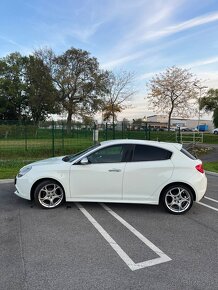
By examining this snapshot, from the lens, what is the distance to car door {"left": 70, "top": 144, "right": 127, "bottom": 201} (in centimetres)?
602

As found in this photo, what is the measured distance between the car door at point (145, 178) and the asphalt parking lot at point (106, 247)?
372mm

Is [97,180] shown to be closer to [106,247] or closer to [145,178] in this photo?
[145,178]

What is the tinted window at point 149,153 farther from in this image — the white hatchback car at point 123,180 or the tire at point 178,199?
the tire at point 178,199

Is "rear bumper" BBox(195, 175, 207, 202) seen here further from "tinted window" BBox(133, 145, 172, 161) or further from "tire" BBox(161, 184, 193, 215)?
"tinted window" BBox(133, 145, 172, 161)

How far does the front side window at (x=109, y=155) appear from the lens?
618 centimetres

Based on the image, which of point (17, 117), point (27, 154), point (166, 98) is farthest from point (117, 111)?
point (27, 154)

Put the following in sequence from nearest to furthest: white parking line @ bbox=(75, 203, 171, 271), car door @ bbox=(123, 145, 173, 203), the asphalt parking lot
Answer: the asphalt parking lot → white parking line @ bbox=(75, 203, 171, 271) → car door @ bbox=(123, 145, 173, 203)

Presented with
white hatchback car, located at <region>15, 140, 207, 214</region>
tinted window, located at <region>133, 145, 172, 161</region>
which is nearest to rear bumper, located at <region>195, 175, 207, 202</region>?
white hatchback car, located at <region>15, 140, 207, 214</region>

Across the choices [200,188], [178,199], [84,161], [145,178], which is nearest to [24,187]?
[84,161]

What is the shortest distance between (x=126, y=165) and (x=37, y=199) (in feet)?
6.81

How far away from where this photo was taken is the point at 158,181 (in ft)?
19.6

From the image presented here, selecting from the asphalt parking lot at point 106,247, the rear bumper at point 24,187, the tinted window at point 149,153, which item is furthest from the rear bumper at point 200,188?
the rear bumper at point 24,187

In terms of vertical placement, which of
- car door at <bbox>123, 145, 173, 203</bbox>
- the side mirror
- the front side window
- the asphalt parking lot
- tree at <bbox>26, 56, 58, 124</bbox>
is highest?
tree at <bbox>26, 56, 58, 124</bbox>

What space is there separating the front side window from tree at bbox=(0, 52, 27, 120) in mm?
58924
